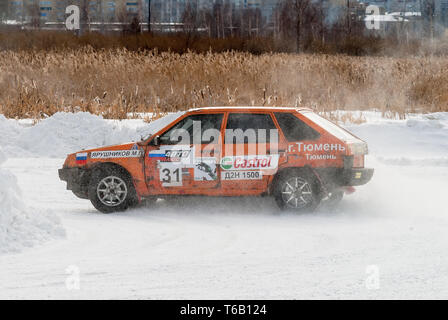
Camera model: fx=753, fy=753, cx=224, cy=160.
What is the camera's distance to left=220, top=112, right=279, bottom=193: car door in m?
9.62

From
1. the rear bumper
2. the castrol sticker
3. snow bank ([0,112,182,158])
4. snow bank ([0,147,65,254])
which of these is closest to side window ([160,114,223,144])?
the castrol sticker

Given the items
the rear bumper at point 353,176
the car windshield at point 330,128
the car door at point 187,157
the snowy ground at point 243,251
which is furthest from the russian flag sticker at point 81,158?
the rear bumper at point 353,176

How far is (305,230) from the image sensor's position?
8.63 metres

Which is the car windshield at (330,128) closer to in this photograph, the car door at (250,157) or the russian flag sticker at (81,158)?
the car door at (250,157)

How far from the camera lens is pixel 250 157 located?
31.6 feet

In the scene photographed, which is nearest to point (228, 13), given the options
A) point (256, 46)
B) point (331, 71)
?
point (256, 46)

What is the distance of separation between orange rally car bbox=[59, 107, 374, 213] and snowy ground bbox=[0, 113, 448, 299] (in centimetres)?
33

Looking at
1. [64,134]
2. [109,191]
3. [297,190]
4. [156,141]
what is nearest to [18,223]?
[109,191]

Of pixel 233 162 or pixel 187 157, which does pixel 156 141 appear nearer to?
pixel 187 157

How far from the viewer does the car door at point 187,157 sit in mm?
9688

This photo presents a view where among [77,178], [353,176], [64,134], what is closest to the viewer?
[353,176]

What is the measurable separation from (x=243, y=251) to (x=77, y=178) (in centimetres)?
341

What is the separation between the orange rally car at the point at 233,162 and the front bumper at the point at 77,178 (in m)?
0.01

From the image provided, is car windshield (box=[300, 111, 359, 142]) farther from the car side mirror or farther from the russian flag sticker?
the russian flag sticker
